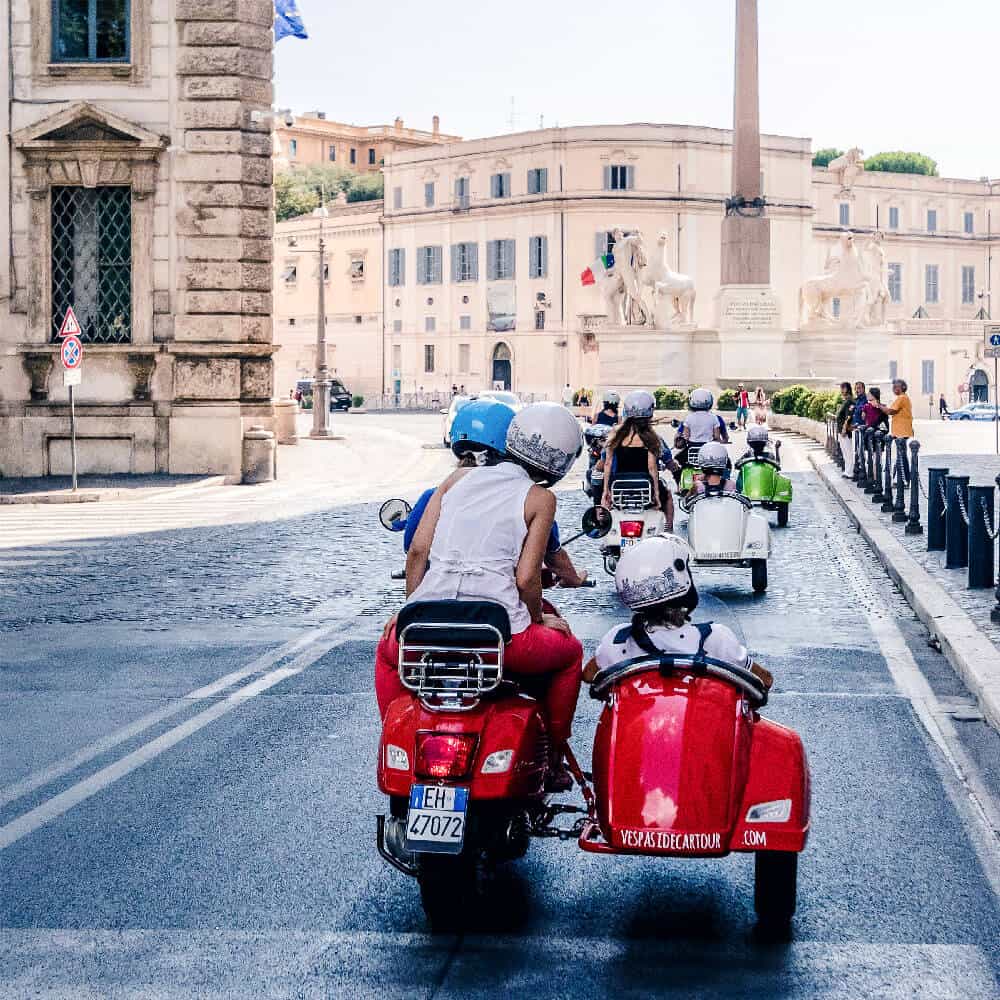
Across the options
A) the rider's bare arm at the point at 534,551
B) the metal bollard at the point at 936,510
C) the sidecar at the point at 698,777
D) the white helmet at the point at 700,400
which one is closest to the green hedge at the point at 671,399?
the white helmet at the point at 700,400

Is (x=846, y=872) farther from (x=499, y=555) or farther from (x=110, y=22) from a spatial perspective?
(x=110, y=22)

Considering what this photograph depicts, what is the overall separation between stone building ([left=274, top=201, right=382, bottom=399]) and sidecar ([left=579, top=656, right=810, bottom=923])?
94.0 meters

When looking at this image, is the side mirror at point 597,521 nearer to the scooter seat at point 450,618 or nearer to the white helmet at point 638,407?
the scooter seat at point 450,618

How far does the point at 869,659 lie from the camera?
11.2m

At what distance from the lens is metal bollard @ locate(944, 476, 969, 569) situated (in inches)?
618

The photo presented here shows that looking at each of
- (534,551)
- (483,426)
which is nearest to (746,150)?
(483,426)

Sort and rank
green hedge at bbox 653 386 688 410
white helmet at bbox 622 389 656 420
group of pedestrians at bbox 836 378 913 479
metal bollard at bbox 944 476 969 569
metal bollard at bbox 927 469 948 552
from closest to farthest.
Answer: white helmet at bbox 622 389 656 420
metal bollard at bbox 944 476 969 569
metal bollard at bbox 927 469 948 552
group of pedestrians at bbox 836 378 913 479
green hedge at bbox 653 386 688 410

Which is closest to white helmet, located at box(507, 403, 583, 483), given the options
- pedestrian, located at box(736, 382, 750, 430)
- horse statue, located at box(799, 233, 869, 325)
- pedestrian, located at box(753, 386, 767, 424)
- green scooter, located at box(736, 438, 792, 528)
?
green scooter, located at box(736, 438, 792, 528)

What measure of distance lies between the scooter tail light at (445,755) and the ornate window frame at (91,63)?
24.5 meters

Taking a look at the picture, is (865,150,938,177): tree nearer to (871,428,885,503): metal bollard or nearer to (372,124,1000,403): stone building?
(372,124,1000,403): stone building

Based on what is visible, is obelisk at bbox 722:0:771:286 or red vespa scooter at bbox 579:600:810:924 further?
obelisk at bbox 722:0:771:286

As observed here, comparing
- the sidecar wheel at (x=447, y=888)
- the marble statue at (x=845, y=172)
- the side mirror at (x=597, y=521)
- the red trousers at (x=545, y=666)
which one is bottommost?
the sidecar wheel at (x=447, y=888)

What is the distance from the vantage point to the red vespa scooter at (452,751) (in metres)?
5.16

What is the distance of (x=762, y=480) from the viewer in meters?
20.1
